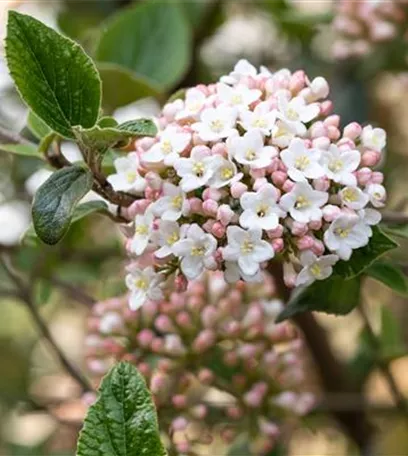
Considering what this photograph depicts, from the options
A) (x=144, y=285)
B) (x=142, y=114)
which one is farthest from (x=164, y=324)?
(x=142, y=114)

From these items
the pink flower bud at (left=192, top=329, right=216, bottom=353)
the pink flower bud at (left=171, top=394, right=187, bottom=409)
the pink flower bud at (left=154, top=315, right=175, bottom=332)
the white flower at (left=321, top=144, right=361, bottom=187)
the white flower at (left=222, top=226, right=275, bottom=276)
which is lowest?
the pink flower bud at (left=171, top=394, right=187, bottom=409)

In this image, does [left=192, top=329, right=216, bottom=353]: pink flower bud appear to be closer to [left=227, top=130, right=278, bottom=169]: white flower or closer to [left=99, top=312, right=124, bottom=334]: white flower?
[left=99, top=312, right=124, bottom=334]: white flower

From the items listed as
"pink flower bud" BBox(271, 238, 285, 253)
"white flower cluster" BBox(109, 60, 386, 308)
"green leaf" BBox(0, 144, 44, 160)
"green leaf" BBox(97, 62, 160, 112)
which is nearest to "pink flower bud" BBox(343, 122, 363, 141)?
"white flower cluster" BBox(109, 60, 386, 308)

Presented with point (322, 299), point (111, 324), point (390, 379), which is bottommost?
point (390, 379)

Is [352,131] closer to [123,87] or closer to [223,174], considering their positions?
[223,174]

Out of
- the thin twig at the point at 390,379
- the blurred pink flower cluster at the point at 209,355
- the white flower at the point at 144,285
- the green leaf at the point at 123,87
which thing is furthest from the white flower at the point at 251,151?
the thin twig at the point at 390,379

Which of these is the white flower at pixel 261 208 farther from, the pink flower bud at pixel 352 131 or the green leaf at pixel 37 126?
the green leaf at pixel 37 126
